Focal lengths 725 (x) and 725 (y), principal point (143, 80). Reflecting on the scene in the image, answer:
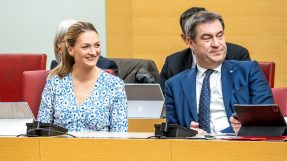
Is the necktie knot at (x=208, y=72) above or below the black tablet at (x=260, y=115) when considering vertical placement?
above

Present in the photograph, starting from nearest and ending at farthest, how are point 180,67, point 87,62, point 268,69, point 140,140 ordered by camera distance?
point 140,140 < point 87,62 < point 268,69 < point 180,67

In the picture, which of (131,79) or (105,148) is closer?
(105,148)

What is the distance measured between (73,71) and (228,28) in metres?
2.54

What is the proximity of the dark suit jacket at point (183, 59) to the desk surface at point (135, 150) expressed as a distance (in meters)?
1.94

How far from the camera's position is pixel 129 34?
20.9 feet

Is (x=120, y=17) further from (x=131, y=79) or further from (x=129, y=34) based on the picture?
(x=131, y=79)

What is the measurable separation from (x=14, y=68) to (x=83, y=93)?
3.40ft

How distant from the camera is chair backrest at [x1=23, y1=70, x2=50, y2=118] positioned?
4047 mm

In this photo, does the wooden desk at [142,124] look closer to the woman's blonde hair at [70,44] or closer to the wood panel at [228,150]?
the woman's blonde hair at [70,44]

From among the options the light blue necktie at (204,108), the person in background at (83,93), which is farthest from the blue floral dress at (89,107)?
the light blue necktie at (204,108)

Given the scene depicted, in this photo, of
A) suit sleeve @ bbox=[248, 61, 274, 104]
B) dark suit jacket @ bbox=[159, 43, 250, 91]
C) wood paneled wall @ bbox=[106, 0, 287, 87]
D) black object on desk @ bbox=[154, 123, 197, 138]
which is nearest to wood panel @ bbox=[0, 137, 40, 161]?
black object on desk @ bbox=[154, 123, 197, 138]

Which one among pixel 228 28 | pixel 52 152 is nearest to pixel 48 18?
pixel 228 28

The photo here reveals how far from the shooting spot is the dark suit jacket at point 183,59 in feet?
15.4

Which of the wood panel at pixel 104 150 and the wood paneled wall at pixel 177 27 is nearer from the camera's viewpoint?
the wood panel at pixel 104 150
